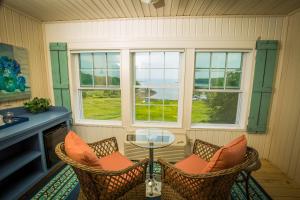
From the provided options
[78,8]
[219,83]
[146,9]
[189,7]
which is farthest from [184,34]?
[78,8]

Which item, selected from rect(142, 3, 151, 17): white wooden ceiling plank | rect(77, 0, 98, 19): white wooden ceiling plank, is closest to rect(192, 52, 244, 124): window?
rect(142, 3, 151, 17): white wooden ceiling plank

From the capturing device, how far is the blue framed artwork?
1.99 m

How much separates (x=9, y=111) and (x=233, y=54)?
11.5 ft

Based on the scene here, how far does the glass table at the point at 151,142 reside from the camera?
70.2 inches

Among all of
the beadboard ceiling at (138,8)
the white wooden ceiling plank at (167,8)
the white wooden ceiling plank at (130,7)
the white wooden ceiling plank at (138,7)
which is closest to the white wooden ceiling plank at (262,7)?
the beadboard ceiling at (138,8)

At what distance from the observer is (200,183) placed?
1.19 metres

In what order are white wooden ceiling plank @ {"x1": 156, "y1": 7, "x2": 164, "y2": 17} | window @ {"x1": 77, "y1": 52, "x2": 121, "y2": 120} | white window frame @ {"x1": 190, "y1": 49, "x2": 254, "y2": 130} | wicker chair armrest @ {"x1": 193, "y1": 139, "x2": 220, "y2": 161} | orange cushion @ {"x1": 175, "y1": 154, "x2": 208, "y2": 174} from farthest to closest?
1. window @ {"x1": 77, "y1": 52, "x2": 121, "y2": 120}
2. white window frame @ {"x1": 190, "y1": 49, "x2": 254, "y2": 130}
3. white wooden ceiling plank @ {"x1": 156, "y1": 7, "x2": 164, "y2": 17}
4. wicker chair armrest @ {"x1": 193, "y1": 139, "x2": 220, "y2": 161}
5. orange cushion @ {"x1": 175, "y1": 154, "x2": 208, "y2": 174}

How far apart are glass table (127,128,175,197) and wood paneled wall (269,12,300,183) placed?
1.73 meters

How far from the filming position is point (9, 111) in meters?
2.09

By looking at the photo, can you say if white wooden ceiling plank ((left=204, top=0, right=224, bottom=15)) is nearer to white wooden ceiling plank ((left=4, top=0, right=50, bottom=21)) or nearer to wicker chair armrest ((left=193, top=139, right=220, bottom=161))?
wicker chair armrest ((left=193, top=139, right=220, bottom=161))

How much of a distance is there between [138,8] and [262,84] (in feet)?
7.35

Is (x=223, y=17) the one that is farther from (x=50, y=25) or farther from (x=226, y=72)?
(x=50, y=25)

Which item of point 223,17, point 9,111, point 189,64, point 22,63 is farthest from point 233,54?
point 9,111

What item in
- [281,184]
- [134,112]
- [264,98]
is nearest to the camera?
[281,184]
